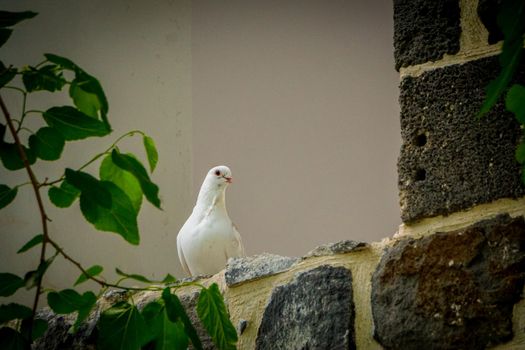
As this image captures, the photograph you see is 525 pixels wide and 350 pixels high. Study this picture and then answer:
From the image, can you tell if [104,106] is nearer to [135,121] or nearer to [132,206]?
[132,206]

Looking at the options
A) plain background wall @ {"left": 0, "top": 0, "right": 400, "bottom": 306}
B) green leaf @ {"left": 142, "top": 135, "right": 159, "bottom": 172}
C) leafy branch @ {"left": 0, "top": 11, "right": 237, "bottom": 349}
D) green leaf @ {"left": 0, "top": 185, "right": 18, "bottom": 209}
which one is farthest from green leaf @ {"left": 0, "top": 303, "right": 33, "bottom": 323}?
plain background wall @ {"left": 0, "top": 0, "right": 400, "bottom": 306}

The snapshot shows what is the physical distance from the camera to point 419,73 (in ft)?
3.90

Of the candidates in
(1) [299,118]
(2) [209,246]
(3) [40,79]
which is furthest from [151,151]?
(1) [299,118]

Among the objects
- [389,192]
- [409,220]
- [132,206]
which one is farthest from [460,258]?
[389,192]

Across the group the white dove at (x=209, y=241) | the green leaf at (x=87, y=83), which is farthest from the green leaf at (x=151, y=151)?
the white dove at (x=209, y=241)

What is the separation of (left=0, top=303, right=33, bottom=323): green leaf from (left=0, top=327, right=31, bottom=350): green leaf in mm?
19

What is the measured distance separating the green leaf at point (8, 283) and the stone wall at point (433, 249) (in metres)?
0.46

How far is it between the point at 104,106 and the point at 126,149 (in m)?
2.16

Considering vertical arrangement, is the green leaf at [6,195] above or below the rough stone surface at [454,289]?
above

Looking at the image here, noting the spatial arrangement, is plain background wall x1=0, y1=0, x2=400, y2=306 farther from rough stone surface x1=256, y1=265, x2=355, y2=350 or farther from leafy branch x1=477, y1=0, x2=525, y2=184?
leafy branch x1=477, y1=0, x2=525, y2=184

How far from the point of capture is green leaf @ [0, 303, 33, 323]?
Result: 83 centimetres

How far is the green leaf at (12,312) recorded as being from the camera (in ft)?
2.72

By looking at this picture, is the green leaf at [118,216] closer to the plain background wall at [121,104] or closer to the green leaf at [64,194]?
the green leaf at [64,194]

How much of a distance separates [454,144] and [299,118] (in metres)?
1.78
